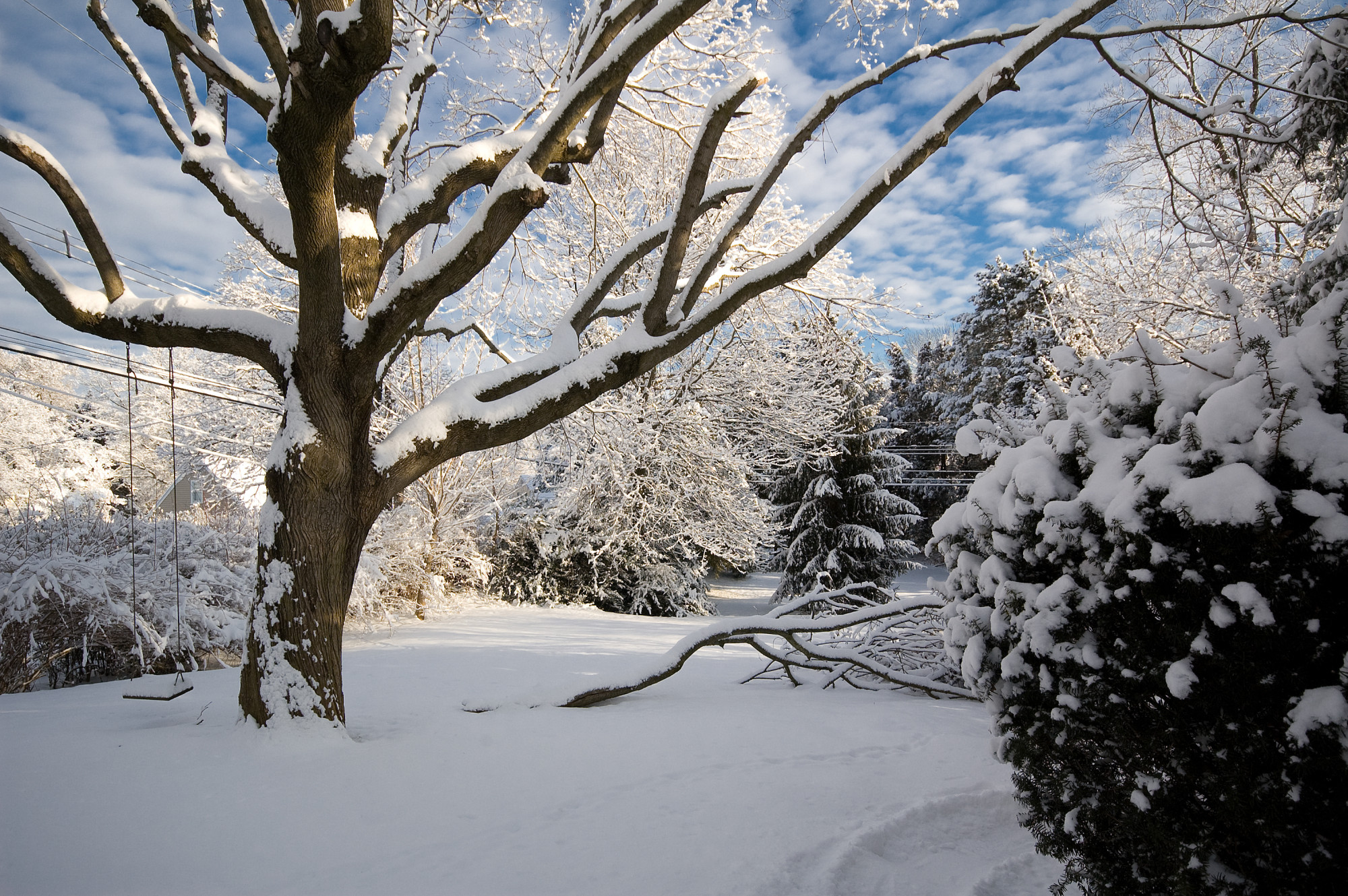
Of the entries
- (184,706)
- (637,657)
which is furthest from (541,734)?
(637,657)

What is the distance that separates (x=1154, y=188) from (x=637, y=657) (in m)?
11.6

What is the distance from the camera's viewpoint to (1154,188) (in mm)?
10750

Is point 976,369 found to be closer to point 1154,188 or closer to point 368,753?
point 1154,188

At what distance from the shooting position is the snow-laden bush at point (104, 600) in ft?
18.9

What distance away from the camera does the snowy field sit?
222cm

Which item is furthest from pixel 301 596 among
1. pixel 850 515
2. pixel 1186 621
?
pixel 850 515

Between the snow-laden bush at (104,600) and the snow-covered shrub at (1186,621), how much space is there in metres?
6.70

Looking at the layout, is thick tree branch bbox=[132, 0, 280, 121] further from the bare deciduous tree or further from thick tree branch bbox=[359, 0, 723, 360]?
thick tree branch bbox=[359, 0, 723, 360]

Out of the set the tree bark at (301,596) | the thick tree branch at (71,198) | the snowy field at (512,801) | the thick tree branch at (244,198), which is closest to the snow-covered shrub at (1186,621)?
the snowy field at (512,801)

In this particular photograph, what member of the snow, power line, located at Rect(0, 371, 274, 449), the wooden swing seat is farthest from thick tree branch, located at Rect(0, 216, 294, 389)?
power line, located at Rect(0, 371, 274, 449)

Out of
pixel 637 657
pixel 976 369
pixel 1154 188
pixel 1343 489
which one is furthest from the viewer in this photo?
pixel 976 369

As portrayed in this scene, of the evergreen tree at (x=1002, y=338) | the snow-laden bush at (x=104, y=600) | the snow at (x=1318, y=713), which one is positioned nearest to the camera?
the snow at (x=1318, y=713)

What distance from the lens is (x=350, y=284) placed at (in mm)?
3980

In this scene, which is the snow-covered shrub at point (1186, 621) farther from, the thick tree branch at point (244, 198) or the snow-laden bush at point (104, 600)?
the snow-laden bush at point (104, 600)
